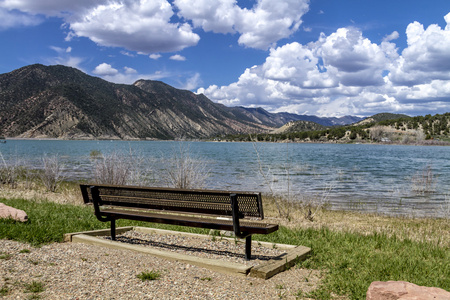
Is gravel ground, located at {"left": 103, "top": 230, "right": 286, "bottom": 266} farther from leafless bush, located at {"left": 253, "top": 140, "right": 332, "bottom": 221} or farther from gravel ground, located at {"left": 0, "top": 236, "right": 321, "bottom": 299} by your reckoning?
leafless bush, located at {"left": 253, "top": 140, "right": 332, "bottom": 221}

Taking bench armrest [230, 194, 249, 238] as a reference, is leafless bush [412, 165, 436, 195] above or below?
below

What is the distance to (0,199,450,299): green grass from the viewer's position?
14.8 ft

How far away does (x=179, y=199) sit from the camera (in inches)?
219

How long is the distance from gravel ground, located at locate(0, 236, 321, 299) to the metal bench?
671 mm

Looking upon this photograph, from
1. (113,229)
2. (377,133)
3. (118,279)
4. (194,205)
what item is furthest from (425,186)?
(377,133)

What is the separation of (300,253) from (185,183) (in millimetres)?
9459

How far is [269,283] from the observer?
4.44 m

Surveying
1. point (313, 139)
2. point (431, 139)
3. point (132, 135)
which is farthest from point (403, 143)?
point (132, 135)

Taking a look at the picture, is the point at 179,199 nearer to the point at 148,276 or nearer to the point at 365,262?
the point at 148,276

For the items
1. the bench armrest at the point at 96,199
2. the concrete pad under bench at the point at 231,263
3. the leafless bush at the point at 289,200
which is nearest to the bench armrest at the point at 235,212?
the concrete pad under bench at the point at 231,263

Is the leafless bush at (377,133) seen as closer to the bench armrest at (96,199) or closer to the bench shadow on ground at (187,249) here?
the bench shadow on ground at (187,249)

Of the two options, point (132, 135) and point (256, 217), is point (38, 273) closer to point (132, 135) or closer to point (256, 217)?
point (256, 217)

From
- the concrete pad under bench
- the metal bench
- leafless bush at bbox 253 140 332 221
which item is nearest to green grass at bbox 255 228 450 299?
the concrete pad under bench

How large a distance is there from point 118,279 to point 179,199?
1585 millimetres
